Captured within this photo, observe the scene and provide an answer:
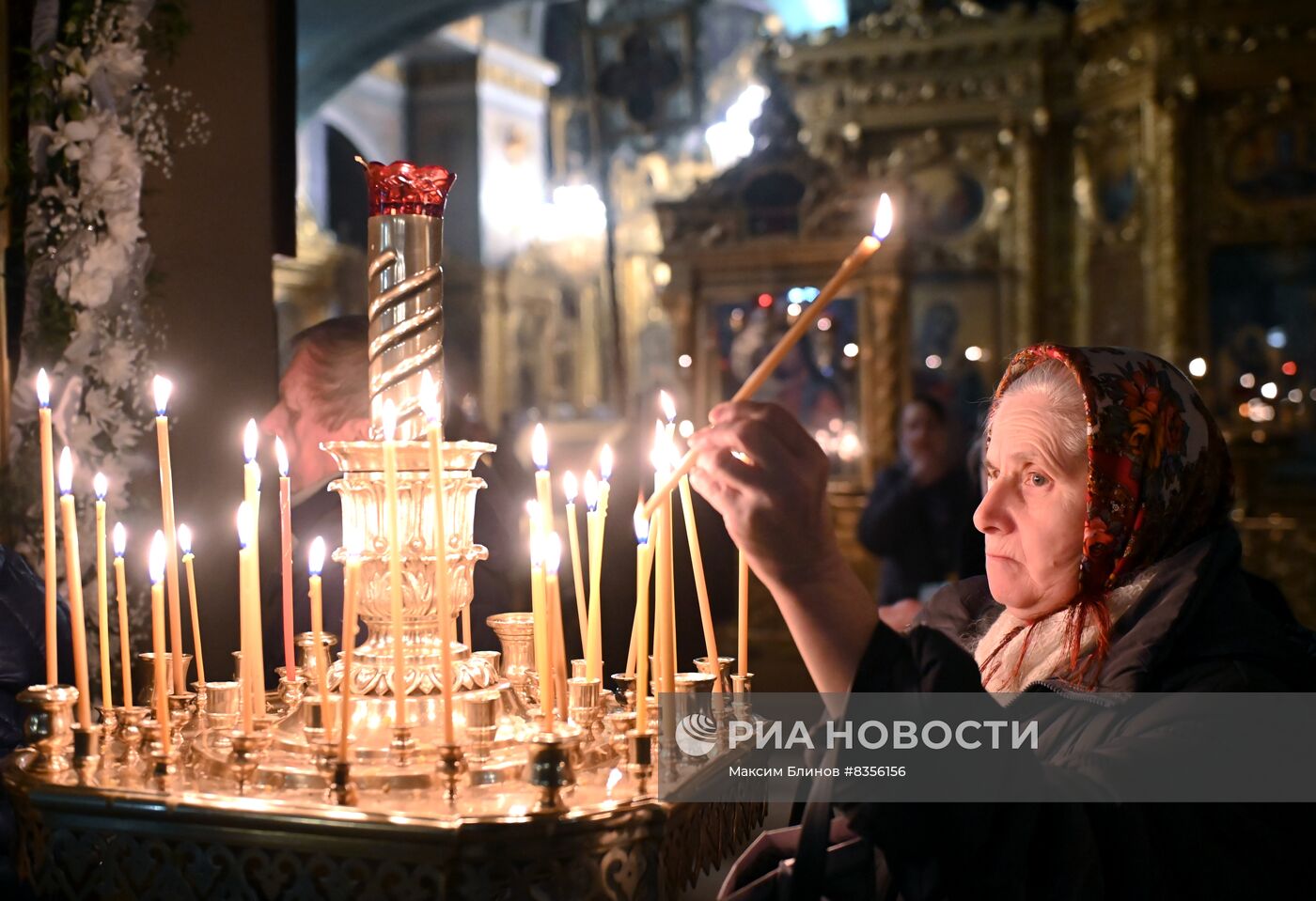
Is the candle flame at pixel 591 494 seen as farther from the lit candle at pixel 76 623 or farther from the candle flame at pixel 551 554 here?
the lit candle at pixel 76 623

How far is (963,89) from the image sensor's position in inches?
441

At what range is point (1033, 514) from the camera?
5.08ft

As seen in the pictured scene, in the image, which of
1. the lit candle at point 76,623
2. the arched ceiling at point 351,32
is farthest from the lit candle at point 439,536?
the arched ceiling at point 351,32

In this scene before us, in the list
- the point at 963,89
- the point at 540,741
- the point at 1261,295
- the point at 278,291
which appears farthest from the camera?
the point at 278,291

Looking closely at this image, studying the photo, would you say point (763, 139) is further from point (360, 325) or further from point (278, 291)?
point (360, 325)

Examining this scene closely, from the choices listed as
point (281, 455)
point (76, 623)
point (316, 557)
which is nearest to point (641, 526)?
point (316, 557)

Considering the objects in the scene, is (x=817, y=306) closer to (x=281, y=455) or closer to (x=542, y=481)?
(x=542, y=481)

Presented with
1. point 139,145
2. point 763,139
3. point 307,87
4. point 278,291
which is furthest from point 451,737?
point 278,291

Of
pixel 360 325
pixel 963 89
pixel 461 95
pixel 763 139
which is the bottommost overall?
pixel 360 325

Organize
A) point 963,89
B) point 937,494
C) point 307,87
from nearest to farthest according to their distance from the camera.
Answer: point 937,494
point 307,87
point 963,89

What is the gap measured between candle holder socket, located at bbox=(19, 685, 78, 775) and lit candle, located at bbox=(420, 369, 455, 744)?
0.35 meters

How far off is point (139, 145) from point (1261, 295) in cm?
951

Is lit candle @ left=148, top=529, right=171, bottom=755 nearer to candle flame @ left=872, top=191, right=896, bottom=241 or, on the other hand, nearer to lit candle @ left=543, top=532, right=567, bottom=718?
lit candle @ left=543, top=532, right=567, bottom=718

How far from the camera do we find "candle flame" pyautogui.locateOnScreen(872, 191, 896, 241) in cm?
100
